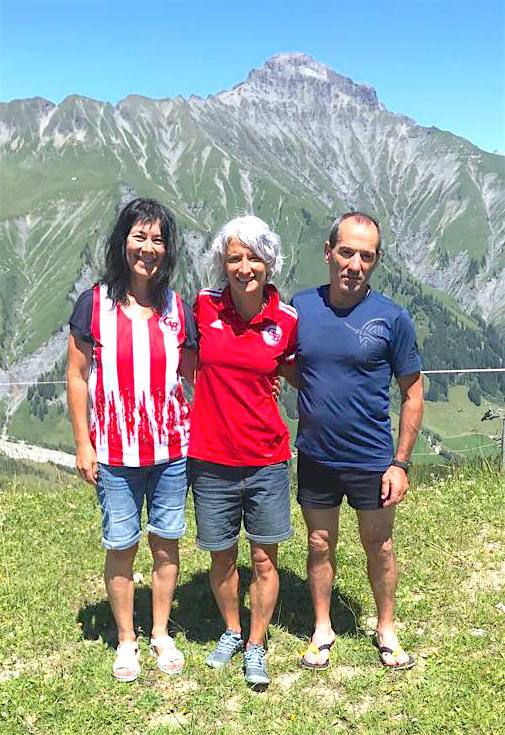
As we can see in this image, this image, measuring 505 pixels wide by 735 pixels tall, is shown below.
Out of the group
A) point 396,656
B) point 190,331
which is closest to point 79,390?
point 190,331

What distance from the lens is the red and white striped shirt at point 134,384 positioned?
4.33 metres

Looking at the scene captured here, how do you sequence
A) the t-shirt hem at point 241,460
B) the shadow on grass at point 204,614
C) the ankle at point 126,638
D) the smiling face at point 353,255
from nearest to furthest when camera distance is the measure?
the smiling face at point 353,255
the t-shirt hem at point 241,460
the ankle at point 126,638
the shadow on grass at point 204,614

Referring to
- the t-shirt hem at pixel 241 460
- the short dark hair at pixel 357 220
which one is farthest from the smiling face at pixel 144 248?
the t-shirt hem at pixel 241 460

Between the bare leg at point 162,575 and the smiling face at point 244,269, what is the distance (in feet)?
6.30

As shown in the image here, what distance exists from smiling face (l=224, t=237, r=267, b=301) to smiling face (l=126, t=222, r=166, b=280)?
1.66ft

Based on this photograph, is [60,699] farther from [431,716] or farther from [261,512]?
[431,716]

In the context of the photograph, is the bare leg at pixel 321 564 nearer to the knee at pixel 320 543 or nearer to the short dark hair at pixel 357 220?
the knee at pixel 320 543

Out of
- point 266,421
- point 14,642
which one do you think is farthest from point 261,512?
point 14,642

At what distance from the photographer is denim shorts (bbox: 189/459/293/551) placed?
4.49 metres

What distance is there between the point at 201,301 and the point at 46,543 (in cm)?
406

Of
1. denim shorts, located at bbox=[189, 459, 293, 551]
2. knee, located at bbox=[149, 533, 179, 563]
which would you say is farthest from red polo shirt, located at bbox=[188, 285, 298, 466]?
knee, located at bbox=[149, 533, 179, 563]

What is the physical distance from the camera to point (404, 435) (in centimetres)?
452

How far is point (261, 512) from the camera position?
14.9 feet

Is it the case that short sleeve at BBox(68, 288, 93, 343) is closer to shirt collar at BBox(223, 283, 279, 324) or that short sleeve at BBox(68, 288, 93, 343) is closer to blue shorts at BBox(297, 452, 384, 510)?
shirt collar at BBox(223, 283, 279, 324)
